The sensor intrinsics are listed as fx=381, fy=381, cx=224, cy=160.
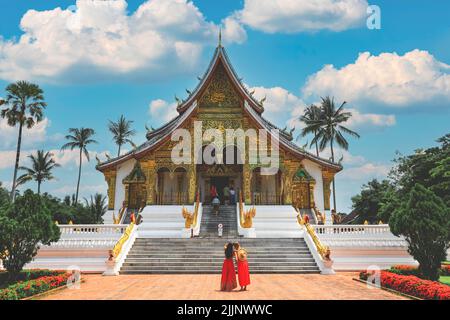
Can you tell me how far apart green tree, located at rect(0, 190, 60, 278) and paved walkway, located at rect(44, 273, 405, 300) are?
5.97 ft

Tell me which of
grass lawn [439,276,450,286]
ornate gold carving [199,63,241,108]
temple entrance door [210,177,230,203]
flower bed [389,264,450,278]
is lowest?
grass lawn [439,276,450,286]

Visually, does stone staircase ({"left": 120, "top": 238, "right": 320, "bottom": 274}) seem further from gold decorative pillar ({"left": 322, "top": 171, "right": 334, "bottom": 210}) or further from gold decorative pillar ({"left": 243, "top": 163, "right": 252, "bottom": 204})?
gold decorative pillar ({"left": 322, "top": 171, "right": 334, "bottom": 210})

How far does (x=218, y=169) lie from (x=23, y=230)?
1545cm

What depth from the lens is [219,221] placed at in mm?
19703

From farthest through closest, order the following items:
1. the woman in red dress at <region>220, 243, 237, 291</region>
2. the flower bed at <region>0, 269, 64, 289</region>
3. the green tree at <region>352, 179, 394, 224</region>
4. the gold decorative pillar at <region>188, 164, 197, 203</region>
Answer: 1. the green tree at <region>352, 179, 394, 224</region>
2. the gold decorative pillar at <region>188, 164, 197, 203</region>
3. the flower bed at <region>0, 269, 64, 289</region>
4. the woman in red dress at <region>220, 243, 237, 291</region>

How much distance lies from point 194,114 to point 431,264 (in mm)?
14938

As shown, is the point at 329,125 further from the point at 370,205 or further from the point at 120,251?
the point at 120,251

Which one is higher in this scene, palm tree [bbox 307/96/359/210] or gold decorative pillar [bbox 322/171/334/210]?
palm tree [bbox 307/96/359/210]

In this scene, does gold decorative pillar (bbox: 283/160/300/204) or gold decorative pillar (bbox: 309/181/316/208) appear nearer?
gold decorative pillar (bbox: 283/160/300/204)

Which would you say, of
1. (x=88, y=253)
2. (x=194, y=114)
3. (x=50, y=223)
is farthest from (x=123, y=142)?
(x=50, y=223)

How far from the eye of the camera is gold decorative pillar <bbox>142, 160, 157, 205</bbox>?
21812 mm

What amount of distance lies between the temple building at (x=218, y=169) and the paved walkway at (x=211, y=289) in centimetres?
970

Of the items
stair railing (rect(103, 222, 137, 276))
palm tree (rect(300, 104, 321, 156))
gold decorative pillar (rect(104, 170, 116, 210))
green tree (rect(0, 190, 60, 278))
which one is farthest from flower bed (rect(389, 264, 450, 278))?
palm tree (rect(300, 104, 321, 156))
